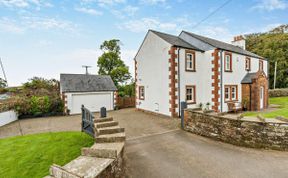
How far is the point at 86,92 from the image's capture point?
15391 mm

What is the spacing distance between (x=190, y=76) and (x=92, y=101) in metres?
10.8

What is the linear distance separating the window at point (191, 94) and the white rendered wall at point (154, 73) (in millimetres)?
2000

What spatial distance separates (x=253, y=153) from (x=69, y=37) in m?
16.4

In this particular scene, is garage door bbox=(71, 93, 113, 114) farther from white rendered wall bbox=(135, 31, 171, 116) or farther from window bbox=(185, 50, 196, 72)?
window bbox=(185, 50, 196, 72)

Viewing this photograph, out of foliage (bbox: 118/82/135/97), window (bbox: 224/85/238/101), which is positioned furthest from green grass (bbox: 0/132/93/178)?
foliage (bbox: 118/82/135/97)

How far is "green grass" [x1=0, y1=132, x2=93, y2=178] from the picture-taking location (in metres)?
3.52

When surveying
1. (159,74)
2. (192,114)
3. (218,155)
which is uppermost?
(159,74)

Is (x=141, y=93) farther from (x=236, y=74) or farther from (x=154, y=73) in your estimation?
(x=236, y=74)

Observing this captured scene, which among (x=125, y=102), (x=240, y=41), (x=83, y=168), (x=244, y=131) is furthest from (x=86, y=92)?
(x=240, y=41)

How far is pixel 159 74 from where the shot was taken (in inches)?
489

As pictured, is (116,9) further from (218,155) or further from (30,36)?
(218,155)

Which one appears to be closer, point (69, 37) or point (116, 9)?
point (116, 9)

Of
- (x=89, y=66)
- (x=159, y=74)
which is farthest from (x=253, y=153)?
(x=89, y=66)

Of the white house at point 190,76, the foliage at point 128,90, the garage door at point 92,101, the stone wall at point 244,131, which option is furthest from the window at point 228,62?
the foliage at point 128,90
